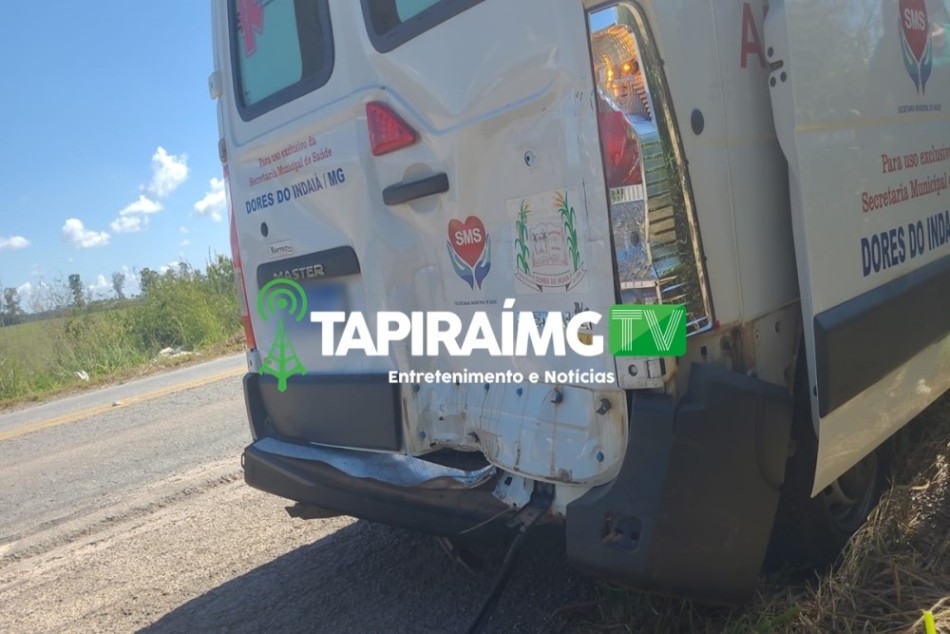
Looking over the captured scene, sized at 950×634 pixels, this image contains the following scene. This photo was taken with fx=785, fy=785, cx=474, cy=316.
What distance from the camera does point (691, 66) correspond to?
7.16ft

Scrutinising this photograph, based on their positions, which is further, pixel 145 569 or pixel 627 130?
pixel 145 569

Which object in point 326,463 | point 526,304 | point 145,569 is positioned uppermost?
point 526,304

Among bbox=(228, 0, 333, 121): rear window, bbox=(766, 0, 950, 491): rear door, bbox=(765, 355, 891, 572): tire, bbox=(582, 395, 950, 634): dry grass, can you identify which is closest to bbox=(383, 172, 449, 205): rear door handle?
bbox=(228, 0, 333, 121): rear window

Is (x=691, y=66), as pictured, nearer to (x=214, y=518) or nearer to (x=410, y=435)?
(x=410, y=435)

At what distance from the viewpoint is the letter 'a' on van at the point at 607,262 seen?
6.85 ft

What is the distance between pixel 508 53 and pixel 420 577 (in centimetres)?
227

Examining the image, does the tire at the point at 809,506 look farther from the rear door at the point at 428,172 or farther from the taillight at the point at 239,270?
the taillight at the point at 239,270

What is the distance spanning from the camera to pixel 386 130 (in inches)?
108

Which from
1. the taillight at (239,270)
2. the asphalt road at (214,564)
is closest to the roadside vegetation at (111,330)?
the asphalt road at (214,564)

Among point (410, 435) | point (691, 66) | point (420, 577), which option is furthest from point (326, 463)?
point (691, 66)

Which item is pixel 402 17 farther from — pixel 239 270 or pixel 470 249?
pixel 239 270

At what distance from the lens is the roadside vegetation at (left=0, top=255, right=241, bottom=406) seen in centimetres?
1405

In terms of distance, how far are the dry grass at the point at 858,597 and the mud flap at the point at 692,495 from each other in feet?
1.36

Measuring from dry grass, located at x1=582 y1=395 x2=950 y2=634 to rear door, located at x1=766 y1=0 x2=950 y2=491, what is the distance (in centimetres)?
41
